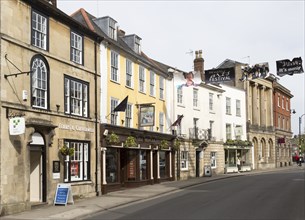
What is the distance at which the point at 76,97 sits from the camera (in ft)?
68.4

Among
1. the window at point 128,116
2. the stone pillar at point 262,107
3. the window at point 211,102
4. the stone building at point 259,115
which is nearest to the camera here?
the window at point 128,116

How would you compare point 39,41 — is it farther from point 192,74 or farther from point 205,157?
point 205,157

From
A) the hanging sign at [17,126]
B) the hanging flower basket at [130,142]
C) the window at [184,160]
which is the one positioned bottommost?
the window at [184,160]

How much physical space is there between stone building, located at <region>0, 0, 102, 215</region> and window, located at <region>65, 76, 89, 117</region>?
5 centimetres

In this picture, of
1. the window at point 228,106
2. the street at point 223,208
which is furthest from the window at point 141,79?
the window at point 228,106

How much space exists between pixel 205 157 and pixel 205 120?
3366 mm

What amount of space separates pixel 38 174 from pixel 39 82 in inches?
153

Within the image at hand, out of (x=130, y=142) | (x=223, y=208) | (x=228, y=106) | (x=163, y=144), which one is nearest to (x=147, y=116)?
(x=130, y=142)

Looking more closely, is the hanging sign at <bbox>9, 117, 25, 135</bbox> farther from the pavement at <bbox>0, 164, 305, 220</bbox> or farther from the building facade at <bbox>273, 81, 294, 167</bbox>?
the building facade at <bbox>273, 81, 294, 167</bbox>

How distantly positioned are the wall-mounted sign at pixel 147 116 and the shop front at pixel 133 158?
2.31 ft

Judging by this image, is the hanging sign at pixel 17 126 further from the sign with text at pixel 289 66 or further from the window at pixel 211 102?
the window at pixel 211 102

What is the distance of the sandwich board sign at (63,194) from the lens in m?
18.1

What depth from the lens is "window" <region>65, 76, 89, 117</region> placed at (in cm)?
2009

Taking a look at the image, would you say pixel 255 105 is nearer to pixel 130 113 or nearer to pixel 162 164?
pixel 162 164
